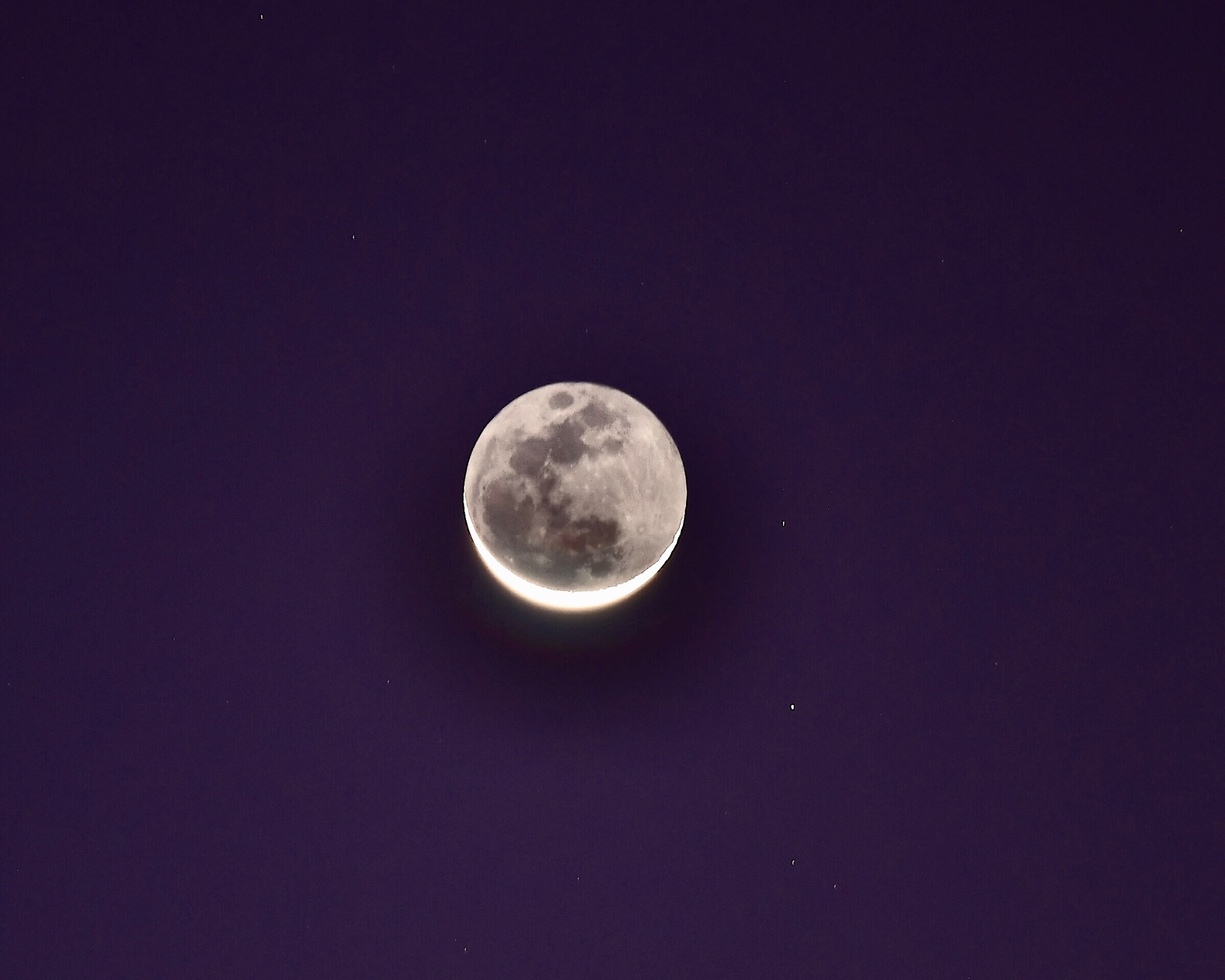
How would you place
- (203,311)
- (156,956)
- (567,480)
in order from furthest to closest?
(203,311), (156,956), (567,480)

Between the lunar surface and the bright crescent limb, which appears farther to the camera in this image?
the bright crescent limb

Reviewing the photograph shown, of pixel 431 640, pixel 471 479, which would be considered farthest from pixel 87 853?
pixel 471 479

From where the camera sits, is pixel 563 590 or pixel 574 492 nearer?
pixel 574 492

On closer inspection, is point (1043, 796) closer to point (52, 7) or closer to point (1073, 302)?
point (1073, 302)

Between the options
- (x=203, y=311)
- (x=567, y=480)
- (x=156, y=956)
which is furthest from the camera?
(x=203, y=311)

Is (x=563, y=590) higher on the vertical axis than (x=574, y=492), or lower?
lower
